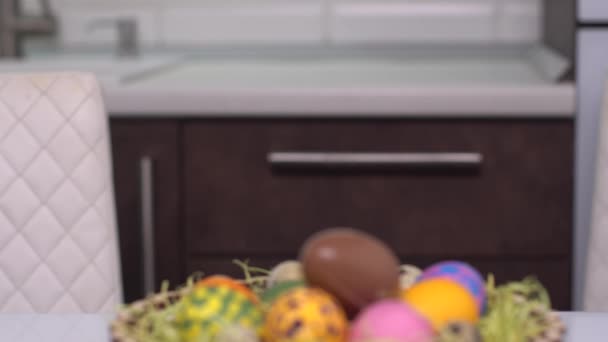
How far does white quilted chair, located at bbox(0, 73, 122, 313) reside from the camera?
133 cm

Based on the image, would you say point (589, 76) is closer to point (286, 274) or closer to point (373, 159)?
point (373, 159)

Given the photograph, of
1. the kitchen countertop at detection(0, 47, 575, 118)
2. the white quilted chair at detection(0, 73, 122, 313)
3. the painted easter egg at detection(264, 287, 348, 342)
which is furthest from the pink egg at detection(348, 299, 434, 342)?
the kitchen countertop at detection(0, 47, 575, 118)

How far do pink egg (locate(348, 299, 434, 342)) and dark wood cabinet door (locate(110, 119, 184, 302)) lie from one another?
114 centimetres

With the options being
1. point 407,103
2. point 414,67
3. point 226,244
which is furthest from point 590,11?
point 226,244

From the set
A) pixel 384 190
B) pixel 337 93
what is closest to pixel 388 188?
pixel 384 190

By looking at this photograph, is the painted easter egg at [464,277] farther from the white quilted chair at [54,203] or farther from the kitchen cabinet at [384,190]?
the kitchen cabinet at [384,190]

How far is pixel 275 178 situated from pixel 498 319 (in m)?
1.07

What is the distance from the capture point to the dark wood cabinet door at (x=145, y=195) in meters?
1.75

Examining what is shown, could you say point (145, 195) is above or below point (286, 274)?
below

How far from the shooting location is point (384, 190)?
176 centimetres

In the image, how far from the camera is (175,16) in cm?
232

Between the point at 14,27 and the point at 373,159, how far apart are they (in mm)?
979

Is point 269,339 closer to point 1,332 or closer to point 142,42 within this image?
point 1,332

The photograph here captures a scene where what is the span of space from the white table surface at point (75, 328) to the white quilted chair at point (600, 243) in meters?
0.36
